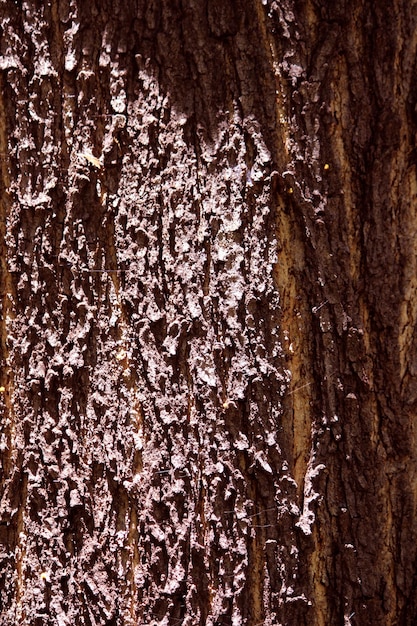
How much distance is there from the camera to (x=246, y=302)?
1531mm

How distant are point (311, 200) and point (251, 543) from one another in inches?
32.3

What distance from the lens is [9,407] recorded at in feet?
5.44

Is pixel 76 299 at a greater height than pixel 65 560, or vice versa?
pixel 76 299

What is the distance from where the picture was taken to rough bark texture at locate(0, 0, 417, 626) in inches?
59.6

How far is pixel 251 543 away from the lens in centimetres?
154

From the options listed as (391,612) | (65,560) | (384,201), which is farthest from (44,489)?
(384,201)

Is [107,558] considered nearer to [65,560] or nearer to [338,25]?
[65,560]

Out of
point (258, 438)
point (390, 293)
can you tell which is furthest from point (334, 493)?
point (390, 293)

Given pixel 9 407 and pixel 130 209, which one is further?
pixel 9 407

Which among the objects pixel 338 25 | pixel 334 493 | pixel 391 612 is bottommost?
pixel 391 612

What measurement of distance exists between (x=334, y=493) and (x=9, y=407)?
33.0 inches

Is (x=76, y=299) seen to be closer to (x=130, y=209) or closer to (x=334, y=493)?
(x=130, y=209)

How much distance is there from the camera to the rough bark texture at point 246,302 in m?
1.51

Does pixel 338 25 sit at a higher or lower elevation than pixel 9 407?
higher
